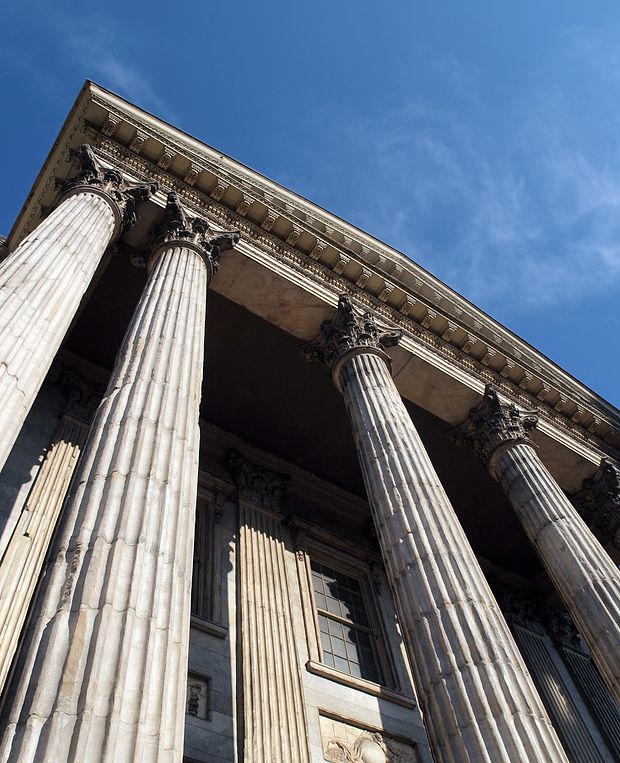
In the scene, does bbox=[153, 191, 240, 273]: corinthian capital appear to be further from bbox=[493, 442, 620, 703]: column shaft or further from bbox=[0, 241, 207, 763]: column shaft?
bbox=[493, 442, 620, 703]: column shaft

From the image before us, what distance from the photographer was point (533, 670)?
1742 centimetres

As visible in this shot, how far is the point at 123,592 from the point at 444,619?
425 centimetres

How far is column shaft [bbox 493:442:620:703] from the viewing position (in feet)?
34.4

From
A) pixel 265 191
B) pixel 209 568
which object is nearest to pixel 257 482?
pixel 209 568

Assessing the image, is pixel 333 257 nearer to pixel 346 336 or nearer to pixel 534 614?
pixel 346 336

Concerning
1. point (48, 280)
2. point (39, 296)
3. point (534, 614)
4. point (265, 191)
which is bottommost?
point (39, 296)

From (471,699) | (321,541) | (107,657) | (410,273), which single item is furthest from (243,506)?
(107,657)

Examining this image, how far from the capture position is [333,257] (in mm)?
15656

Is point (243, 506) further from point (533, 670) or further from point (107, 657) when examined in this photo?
point (107, 657)

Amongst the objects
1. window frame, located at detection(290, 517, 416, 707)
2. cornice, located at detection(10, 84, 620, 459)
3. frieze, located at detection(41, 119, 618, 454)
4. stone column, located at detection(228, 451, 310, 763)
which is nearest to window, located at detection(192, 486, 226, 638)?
stone column, located at detection(228, 451, 310, 763)

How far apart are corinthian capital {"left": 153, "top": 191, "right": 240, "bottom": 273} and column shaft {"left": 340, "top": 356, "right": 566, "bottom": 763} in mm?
4085

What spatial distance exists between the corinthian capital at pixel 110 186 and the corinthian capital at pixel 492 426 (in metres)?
8.60

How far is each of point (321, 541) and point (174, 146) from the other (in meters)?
9.26

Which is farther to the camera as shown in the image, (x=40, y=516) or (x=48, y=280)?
(x=40, y=516)
